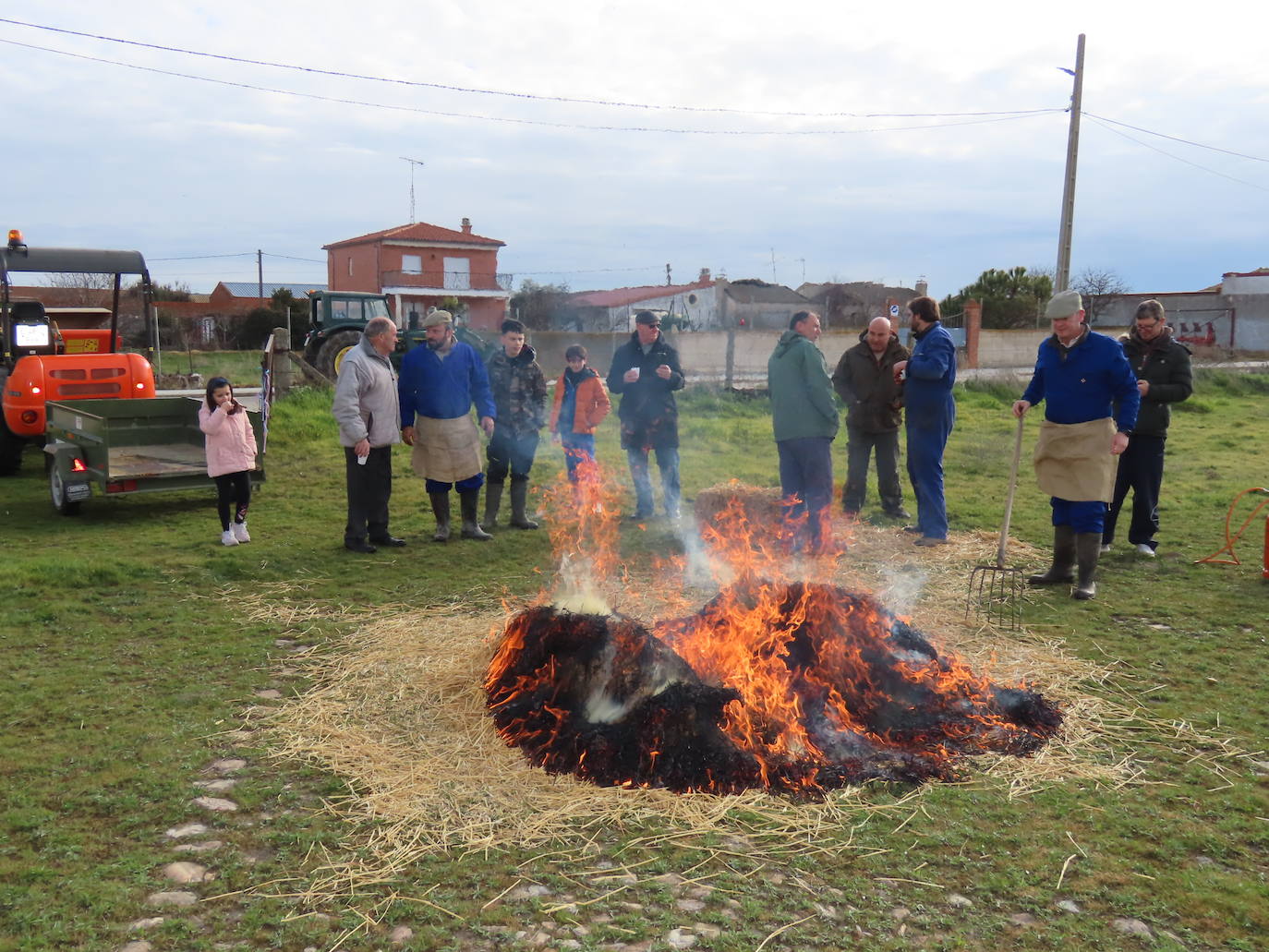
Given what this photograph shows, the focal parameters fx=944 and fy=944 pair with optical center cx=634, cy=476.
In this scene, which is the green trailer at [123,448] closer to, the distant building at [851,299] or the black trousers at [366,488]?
the black trousers at [366,488]

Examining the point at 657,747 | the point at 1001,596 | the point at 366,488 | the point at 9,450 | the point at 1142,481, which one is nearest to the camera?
the point at 657,747

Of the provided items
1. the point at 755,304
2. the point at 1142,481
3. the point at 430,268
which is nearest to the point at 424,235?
the point at 430,268

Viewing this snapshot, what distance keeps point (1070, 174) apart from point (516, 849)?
23.6 m

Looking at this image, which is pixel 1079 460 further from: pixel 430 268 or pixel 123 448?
pixel 430 268

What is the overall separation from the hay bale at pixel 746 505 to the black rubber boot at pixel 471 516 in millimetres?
2030

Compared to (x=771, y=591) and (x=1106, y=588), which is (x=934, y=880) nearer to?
(x=771, y=591)

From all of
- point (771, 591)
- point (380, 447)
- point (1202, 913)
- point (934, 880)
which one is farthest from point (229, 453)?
point (1202, 913)

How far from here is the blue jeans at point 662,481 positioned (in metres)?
9.45

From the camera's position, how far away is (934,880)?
3.18 m

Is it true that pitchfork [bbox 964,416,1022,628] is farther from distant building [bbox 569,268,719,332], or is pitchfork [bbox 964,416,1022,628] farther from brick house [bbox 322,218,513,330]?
brick house [bbox 322,218,513,330]

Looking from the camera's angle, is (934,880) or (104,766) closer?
(934,880)

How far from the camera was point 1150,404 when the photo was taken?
7.58 meters

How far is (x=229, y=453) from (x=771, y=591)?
18.4 feet

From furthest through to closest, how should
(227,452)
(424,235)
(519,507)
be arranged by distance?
(424,235), (519,507), (227,452)
